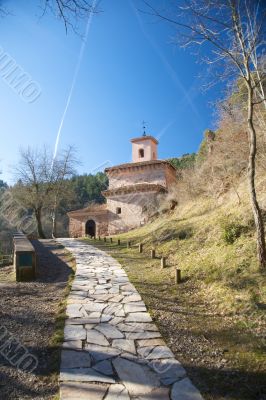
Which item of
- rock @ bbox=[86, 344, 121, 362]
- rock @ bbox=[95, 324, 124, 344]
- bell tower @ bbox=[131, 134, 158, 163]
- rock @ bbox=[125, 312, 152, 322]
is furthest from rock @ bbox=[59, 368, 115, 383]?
bell tower @ bbox=[131, 134, 158, 163]

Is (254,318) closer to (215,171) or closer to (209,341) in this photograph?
(209,341)

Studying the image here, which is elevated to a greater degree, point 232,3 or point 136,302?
point 232,3

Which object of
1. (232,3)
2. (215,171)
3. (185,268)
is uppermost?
(232,3)

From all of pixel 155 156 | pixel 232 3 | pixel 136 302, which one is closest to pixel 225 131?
pixel 232 3

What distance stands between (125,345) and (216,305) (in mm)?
2370

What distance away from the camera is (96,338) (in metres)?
4.51

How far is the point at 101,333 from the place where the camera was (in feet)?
15.4

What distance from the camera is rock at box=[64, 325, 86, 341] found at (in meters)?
4.48

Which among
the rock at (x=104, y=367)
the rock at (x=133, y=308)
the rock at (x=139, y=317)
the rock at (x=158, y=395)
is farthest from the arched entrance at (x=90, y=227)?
the rock at (x=158, y=395)

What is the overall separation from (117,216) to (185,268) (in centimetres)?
2226

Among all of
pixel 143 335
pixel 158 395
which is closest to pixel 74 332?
pixel 143 335

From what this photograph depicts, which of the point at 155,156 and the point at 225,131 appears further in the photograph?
the point at 155,156

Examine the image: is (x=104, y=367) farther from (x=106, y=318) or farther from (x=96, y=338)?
(x=106, y=318)

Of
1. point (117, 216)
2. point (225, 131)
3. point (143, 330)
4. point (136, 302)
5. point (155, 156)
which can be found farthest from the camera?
point (155, 156)
